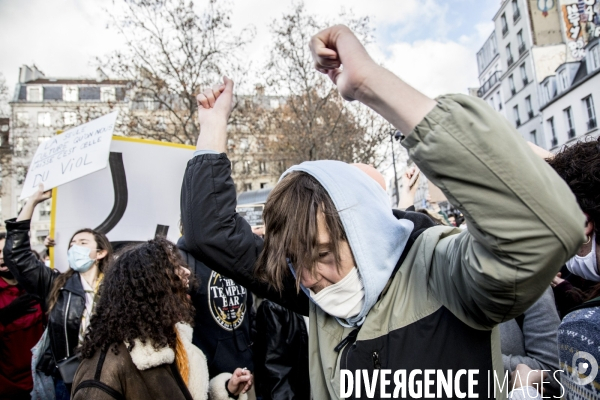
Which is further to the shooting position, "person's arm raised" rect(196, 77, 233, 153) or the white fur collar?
the white fur collar

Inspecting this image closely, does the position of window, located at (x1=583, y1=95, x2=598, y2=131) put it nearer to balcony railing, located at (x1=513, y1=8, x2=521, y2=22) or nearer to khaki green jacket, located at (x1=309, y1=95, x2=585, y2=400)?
balcony railing, located at (x1=513, y1=8, x2=521, y2=22)

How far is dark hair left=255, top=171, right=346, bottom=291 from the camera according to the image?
3.97 feet

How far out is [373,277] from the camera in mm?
1146

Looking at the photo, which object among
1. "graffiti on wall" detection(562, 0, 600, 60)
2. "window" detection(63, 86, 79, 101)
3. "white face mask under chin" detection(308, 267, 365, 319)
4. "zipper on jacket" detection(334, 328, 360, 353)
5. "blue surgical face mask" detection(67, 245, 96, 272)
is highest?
"window" detection(63, 86, 79, 101)

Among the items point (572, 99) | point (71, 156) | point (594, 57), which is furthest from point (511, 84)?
point (71, 156)

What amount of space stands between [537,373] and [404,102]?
5.48ft

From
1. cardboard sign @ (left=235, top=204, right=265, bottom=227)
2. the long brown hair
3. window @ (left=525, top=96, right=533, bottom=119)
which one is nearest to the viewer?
the long brown hair

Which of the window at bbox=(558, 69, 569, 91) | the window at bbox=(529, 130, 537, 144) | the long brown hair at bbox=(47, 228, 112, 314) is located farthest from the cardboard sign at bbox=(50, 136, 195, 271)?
the window at bbox=(529, 130, 537, 144)

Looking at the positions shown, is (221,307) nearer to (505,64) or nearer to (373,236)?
(373,236)

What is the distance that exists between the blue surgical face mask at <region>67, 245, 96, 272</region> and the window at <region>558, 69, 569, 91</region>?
31.4m

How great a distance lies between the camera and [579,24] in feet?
98.0

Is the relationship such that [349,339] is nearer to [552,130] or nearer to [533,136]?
[552,130]

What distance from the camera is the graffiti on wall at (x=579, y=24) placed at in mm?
28125

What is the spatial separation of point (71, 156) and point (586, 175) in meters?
4.29
